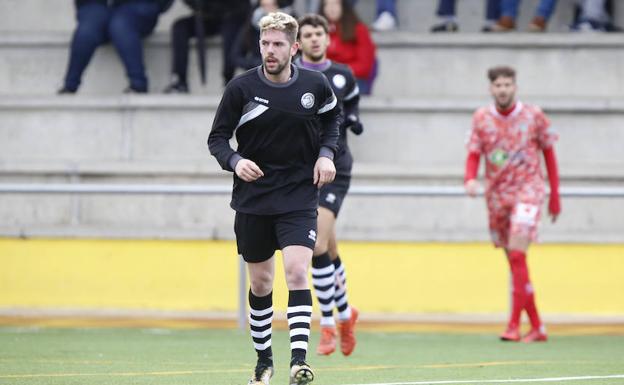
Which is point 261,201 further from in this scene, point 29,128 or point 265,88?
point 29,128

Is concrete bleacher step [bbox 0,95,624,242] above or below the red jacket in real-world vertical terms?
below

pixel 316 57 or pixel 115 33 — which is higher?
pixel 316 57

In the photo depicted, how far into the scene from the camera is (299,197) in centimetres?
809

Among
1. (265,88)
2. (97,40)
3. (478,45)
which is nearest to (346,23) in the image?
(478,45)

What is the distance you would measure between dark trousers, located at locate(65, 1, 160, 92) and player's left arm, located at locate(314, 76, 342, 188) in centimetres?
866

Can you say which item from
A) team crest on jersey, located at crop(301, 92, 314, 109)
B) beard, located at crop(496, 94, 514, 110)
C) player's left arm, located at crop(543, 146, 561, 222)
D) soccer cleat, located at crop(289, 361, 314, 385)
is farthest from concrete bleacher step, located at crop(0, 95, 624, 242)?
soccer cleat, located at crop(289, 361, 314, 385)

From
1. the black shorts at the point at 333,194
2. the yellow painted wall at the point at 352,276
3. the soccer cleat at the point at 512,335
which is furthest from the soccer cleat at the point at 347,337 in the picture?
the yellow painted wall at the point at 352,276

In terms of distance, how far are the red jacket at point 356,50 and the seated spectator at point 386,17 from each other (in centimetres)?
132

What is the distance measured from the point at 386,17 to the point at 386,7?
0.18 m

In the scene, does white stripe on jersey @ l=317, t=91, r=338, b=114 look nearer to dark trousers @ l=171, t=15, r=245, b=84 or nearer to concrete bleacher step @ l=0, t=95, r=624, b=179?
concrete bleacher step @ l=0, t=95, r=624, b=179

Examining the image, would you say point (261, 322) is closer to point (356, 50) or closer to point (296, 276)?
point (296, 276)

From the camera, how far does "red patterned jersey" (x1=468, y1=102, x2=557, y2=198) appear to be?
40.2 feet

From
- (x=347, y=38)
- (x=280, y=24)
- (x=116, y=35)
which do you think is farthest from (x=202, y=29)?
(x=280, y=24)

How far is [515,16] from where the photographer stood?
17.1 meters
